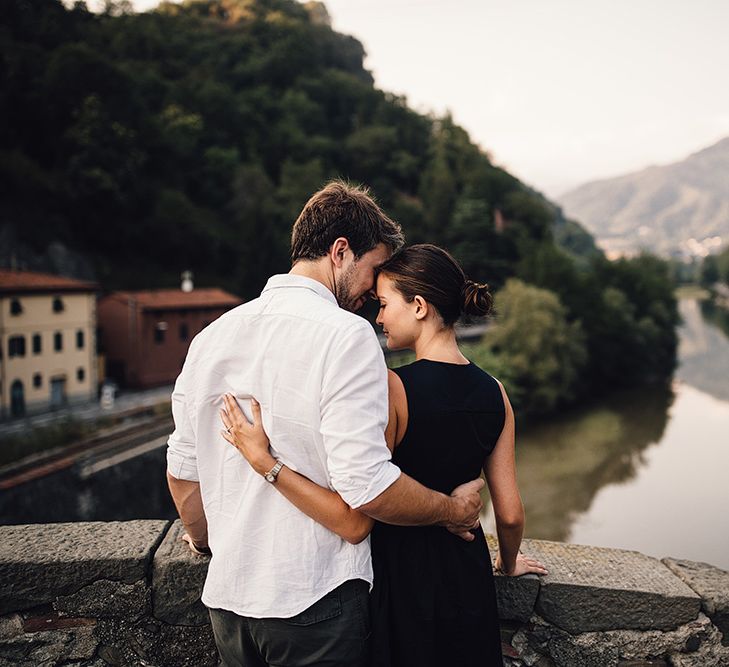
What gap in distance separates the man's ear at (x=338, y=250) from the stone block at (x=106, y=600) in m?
1.41

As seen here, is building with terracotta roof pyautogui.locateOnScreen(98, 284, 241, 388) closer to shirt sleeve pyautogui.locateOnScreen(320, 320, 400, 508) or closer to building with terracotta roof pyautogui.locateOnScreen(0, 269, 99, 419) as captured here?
building with terracotta roof pyautogui.locateOnScreen(0, 269, 99, 419)

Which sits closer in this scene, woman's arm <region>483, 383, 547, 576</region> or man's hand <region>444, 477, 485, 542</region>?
man's hand <region>444, 477, 485, 542</region>

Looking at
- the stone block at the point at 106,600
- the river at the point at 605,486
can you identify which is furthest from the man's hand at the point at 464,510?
the river at the point at 605,486

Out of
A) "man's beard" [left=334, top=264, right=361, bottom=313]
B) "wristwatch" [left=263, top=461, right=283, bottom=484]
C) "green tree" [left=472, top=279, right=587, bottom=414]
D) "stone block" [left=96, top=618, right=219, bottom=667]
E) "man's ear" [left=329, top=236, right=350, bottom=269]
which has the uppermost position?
"man's ear" [left=329, top=236, right=350, bottom=269]

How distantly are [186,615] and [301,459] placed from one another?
45.9 inches

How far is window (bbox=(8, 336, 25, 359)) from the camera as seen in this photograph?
22094 mm

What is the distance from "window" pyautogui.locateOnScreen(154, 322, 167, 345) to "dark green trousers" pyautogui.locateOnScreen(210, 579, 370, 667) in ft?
89.6

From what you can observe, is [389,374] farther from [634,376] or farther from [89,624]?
[634,376]

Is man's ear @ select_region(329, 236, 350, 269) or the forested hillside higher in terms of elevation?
the forested hillside

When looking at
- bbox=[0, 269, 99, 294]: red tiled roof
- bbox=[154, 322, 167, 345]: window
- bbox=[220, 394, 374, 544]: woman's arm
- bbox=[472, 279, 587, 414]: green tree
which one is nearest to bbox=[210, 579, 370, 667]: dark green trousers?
bbox=[220, 394, 374, 544]: woman's arm

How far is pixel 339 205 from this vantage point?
5.84ft

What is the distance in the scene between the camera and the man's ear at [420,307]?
74.4 inches

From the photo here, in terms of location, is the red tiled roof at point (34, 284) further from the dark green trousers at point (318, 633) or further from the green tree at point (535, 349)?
the dark green trousers at point (318, 633)

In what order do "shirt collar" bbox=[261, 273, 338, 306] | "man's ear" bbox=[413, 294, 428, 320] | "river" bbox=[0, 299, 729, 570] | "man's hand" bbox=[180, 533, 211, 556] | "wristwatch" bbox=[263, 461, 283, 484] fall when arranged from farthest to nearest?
"river" bbox=[0, 299, 729, 570] → "man's hand" bbox=[180, 533, 211, 556] → "man's ear" bbox=[413, 294, 428, 320] → "shirt collar" bbox=[261, 273, 338, 306] → "wristwatch" bbox=[263, 461, 283, 484]
